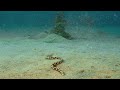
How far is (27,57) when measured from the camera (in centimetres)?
848

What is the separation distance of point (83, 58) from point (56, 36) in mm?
5511

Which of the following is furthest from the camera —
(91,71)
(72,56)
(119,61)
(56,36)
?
(56,36)

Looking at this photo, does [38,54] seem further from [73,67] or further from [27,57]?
[73,67]
